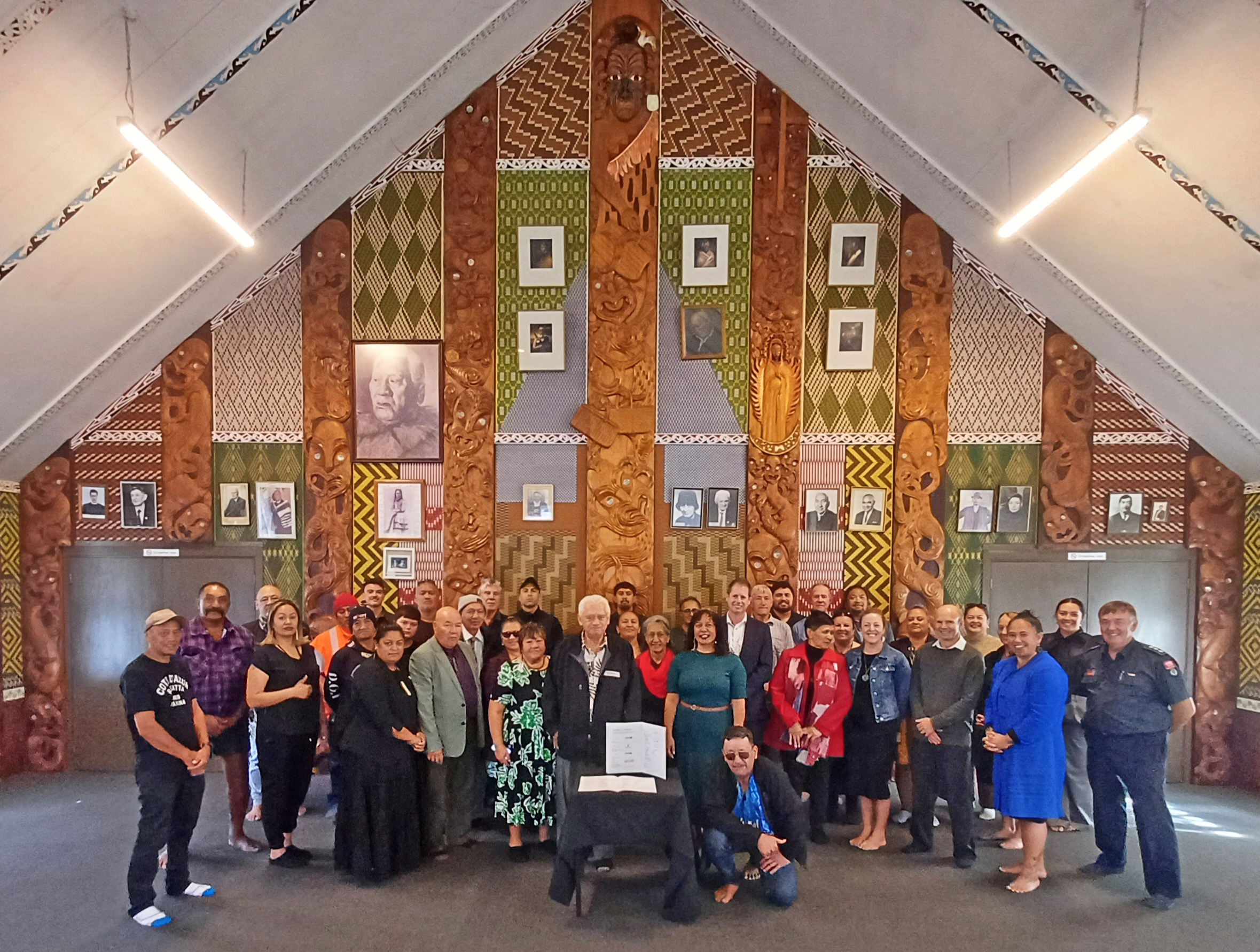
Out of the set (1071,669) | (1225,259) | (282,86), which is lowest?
(1071,669)

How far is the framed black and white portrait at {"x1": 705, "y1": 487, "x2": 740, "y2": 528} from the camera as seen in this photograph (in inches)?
251

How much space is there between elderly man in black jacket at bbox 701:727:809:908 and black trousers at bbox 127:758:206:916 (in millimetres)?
2879

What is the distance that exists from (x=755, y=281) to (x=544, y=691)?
4.08m

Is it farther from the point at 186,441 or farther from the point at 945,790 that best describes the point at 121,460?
the point at 945,790

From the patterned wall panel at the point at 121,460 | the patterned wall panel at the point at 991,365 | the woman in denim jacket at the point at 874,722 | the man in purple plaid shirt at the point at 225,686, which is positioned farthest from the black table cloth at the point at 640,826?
the patterned wall panel at the point at 121,460

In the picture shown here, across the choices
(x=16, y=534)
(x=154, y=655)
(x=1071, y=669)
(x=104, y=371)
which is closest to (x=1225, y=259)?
(x=1071, y=669)

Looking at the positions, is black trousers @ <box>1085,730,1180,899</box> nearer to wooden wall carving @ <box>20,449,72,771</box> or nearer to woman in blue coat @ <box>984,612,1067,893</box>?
woman in blue coat @ <box>984,612,1067,893</box>

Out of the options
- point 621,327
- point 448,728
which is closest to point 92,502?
point 448,728

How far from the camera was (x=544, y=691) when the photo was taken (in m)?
4.38

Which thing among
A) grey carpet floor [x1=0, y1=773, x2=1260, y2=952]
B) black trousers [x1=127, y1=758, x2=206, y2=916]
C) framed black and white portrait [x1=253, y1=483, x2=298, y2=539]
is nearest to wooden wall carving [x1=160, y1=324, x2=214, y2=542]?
framed black and white portrait [x1=253, y1=483, x2=298, y2=539]

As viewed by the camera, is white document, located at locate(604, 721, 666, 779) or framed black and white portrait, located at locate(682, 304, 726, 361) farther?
framed black and white portrait, located at locate(682, 304, 726, 361)

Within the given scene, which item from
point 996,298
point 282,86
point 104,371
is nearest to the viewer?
point 282,86

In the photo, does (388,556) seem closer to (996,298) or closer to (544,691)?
(544,691)

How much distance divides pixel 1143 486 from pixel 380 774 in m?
6.62
